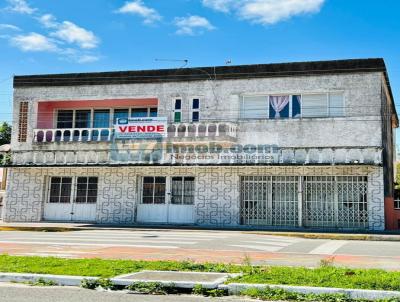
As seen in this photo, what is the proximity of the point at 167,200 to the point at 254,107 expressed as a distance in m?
6.10

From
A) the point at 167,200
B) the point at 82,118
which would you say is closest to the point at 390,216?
the point at 167,200

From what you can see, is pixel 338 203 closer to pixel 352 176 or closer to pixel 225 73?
pixel 352 176

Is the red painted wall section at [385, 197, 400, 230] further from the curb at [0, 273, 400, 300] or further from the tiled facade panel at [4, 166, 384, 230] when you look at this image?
the curb at [0, 273, 400, 300]

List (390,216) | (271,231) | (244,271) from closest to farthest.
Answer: (244,271) < (271,231) < (390,216)

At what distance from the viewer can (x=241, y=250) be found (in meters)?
13.4

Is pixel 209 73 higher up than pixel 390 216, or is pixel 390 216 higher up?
pixel 209 73

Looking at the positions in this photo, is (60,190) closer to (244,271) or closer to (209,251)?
(209,251)

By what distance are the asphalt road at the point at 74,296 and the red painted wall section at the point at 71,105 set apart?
1929 centimetres

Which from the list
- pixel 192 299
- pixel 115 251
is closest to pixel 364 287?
pixel 192 299

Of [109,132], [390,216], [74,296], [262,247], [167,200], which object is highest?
[109,132]

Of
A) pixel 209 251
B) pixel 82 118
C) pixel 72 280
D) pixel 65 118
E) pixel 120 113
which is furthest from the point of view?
pixel 65 118

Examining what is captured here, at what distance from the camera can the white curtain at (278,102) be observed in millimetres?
24062

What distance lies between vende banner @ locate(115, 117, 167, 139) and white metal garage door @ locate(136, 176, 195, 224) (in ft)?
7.33

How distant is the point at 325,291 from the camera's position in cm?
721
